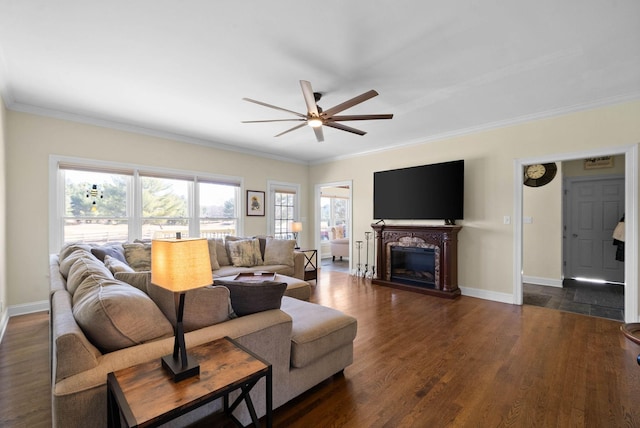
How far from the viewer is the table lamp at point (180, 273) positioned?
1.22 m

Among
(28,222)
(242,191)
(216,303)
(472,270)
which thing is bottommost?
(472,270)

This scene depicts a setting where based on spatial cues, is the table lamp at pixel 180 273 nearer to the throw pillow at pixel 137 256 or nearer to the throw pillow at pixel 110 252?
the throw pillow at pixel 110 252

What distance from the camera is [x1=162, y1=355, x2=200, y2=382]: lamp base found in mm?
1203

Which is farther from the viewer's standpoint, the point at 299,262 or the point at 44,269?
the point at 299,262

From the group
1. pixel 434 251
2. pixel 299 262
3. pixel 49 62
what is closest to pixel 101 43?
pixel 49 62

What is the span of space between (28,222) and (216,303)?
3.85 metres

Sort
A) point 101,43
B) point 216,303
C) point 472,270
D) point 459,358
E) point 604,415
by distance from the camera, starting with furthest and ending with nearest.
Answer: point 472,270
point 459,358
point 101,43
point 604,415
point 216,303

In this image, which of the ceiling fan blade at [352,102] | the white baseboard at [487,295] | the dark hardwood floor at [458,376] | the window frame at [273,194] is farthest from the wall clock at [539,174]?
the window frame at [273,194]

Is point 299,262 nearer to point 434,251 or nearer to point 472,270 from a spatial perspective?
point 434,251

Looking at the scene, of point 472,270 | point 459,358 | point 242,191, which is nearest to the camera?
point 459,358

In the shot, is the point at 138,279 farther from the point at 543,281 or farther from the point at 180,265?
the point at 543,281

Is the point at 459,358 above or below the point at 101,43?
below

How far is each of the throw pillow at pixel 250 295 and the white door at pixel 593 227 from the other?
646 centimetres

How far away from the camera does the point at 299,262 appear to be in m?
4.91
